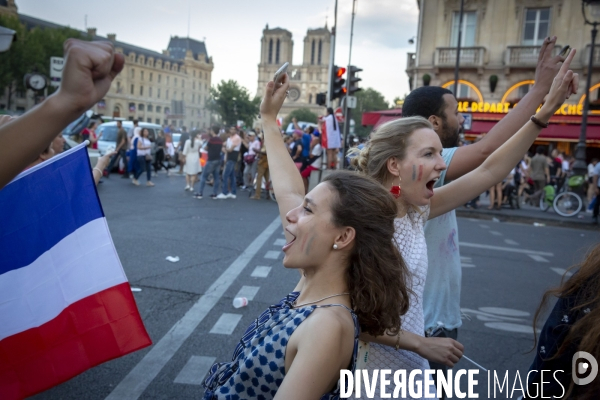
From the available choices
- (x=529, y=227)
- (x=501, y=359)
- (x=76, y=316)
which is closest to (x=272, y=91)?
(x=76, y=316)

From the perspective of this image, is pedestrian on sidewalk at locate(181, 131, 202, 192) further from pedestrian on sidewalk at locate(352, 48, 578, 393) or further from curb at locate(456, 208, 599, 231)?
pedestrian on sidewalk at locate(352, 48, 578, 393)

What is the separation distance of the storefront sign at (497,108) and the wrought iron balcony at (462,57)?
234 cm

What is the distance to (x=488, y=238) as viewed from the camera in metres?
11.2

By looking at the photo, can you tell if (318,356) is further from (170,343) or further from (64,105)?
(170,343)

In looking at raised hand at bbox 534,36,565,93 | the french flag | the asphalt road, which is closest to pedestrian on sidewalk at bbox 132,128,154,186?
the asphalt road

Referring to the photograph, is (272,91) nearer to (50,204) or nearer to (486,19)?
(50,204)

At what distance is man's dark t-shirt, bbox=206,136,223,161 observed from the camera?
15539 mm

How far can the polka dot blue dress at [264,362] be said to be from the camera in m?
1.65

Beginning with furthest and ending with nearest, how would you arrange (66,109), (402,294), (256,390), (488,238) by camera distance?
1. (488,238)
2. (402,294)
3. (256,390)
4. (66,109)

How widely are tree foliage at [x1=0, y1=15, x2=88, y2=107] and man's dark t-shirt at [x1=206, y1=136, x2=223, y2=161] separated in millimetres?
38644

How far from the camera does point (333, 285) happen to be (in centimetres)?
181

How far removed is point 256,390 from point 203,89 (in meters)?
135

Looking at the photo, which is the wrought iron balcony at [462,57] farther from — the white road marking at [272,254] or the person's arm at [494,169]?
the person's arm at [494,169]

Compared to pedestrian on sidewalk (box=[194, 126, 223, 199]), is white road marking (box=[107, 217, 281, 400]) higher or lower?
lower
